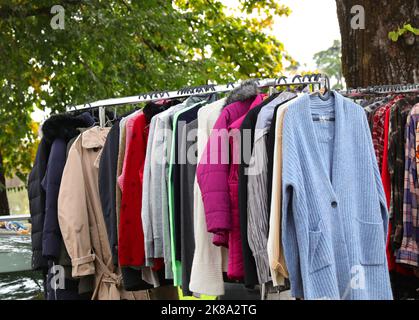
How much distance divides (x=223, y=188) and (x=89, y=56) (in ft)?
22.7

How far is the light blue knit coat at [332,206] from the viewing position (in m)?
4.09

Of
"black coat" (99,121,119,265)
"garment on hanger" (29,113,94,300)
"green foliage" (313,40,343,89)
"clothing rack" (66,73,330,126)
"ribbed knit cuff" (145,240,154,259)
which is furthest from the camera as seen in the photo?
"green foliage" (313,40,343,89)

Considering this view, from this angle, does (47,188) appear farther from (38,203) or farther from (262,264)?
(262,264)

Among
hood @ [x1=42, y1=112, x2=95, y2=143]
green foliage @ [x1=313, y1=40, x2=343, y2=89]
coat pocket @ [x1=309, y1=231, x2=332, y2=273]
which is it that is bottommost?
coat pocket @ [x1=309, y1=231, x2=332, y2=273]

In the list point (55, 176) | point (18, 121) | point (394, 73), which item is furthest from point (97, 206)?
point (18, 121)

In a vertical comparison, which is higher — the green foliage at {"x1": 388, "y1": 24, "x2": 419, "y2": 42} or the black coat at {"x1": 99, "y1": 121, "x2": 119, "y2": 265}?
the green foliage at {"x1": 388, "y1": 24, "x2": 419, "y2": 42}

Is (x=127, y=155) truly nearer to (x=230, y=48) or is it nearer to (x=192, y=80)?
(x=192, y=80)

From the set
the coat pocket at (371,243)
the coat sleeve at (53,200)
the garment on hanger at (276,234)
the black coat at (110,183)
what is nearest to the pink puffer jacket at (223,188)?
the garment on hanger at (276,234)

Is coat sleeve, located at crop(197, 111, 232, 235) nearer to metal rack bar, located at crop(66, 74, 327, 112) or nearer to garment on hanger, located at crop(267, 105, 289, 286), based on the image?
garment on hanger, located at crop(267, 105, 289, 286)

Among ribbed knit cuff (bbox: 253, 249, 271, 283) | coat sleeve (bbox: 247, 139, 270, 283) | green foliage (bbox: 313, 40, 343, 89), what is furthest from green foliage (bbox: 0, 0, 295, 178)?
green foliage (bbox: 313, 40, 343, 89)

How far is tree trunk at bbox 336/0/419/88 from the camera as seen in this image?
20.1ft

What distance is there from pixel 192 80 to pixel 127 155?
6.61 metres

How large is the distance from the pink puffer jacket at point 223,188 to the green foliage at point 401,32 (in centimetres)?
218

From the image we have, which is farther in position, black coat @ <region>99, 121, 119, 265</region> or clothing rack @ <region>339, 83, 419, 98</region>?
clothing rack @ <region>339, 83, 419, 98</region>
